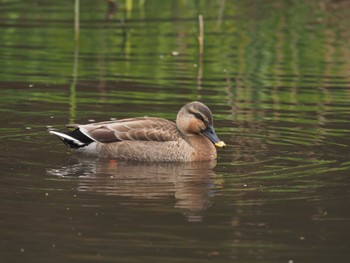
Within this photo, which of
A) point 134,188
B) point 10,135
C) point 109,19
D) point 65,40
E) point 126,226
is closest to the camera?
point 126,226

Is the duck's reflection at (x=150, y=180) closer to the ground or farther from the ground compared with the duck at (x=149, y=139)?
closer to the ground

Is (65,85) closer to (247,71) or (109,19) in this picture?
(247,71)

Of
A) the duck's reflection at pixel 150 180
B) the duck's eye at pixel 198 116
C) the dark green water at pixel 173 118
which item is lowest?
the duck's reflection at pixel 150 180

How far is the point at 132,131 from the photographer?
43.5 ft

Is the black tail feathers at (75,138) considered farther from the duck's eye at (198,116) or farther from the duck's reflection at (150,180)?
the duck's eye at (198,116)

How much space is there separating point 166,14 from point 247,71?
688 cm

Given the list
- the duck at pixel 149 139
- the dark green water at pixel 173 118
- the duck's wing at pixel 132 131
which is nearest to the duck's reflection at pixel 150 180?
the dark green water at pixel 173 118

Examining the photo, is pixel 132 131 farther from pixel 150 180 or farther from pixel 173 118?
pixel 173 118

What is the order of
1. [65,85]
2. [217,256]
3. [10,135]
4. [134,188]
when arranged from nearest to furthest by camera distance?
[217,256] → [134,188] → [10,135] → [65,85]

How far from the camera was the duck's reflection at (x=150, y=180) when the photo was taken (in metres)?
11.0

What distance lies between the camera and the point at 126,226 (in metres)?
9.87

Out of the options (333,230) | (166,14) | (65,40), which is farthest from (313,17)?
(333,230)

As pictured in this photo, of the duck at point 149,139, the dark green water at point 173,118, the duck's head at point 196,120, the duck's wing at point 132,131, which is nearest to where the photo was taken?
the dark green water at point 173,118

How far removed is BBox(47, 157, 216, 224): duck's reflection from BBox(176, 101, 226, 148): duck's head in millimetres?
516
